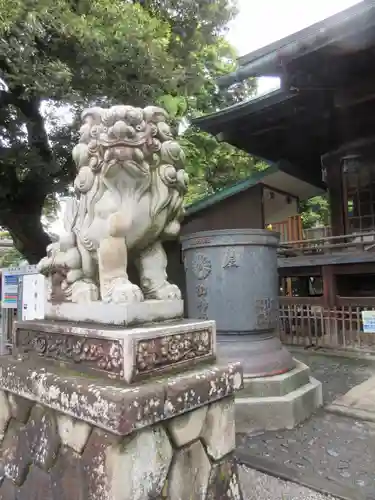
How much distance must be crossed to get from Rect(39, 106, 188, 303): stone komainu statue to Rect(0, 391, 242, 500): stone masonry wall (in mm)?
575

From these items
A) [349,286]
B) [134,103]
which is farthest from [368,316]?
[134,103]

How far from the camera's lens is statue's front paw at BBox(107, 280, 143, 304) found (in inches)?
70.0

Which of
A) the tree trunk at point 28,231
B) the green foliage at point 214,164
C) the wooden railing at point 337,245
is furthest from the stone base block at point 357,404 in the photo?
the tree trunk at point 28,231

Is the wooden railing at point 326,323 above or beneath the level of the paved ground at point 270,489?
above

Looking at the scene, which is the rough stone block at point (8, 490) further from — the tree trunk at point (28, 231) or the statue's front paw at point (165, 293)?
the tree trunk at point (28, 231)

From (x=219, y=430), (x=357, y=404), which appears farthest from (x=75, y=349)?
(x=357, y=404)

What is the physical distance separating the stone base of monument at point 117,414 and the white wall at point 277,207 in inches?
250

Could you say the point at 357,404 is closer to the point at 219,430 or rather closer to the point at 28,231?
the point at 219,430

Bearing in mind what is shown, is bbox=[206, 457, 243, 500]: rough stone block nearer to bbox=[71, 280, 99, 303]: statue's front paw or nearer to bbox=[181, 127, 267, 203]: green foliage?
bbox=[71, 280, 99, 303]: statue's front paw

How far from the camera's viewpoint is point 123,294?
178 cm

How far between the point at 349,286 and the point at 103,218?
7.44m

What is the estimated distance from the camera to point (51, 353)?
1.95m

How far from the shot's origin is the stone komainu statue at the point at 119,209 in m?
1.85

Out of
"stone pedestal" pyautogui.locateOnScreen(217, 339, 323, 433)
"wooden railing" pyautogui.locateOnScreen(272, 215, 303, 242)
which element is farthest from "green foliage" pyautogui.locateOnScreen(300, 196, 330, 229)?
"stone pedestal" pyautogui.locateOnScreen(217, 339, 323, 433)
